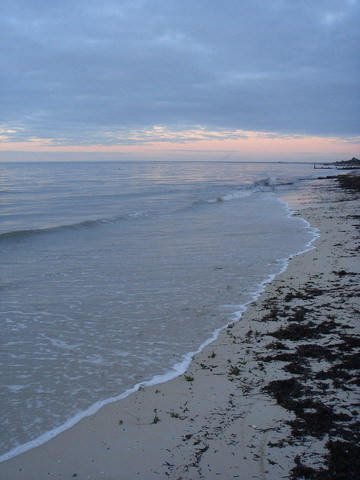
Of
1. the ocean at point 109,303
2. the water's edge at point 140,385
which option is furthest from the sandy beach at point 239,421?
the ocean at point 109,303

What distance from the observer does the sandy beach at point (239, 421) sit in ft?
10.7

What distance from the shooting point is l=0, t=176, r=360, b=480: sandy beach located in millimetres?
3270

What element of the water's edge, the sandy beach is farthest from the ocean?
the sandy beach

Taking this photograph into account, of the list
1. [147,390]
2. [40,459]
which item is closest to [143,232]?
[147,390]

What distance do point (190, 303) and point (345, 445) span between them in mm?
4621

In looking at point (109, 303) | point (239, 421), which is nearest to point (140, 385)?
point (239, 421)

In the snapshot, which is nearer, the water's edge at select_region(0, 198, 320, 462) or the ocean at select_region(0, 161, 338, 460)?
the water's edge at select_region(0, 198, 320, 462)

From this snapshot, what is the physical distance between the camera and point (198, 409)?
414 cm

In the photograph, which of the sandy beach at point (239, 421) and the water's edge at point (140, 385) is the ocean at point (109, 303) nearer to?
the water's edge at point (140, 385)

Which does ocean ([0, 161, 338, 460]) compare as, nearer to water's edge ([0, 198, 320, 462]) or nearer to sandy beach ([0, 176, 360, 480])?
water's edge ([0, 198, 320, 462])

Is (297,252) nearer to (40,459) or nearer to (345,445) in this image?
(345,445)

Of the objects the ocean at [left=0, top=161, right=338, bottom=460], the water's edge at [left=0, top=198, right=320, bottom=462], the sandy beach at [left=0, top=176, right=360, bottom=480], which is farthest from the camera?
the ocean at [left=0, top=161, right=338, bottom=460]

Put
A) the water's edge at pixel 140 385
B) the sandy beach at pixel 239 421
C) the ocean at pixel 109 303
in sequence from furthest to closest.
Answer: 1. the ocean at pixel 109 303
2. the water's edge at pixel 140 385
3. the sandy beach at pixel 239 421

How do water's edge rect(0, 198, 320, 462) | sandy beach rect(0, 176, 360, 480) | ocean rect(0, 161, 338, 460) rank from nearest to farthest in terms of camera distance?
1. sandy beach rect(0, 176, 360, 480)
2. water's edge rect(0, 198, 320, 462)
3. ocean rect(0, 161, 338, 460)
